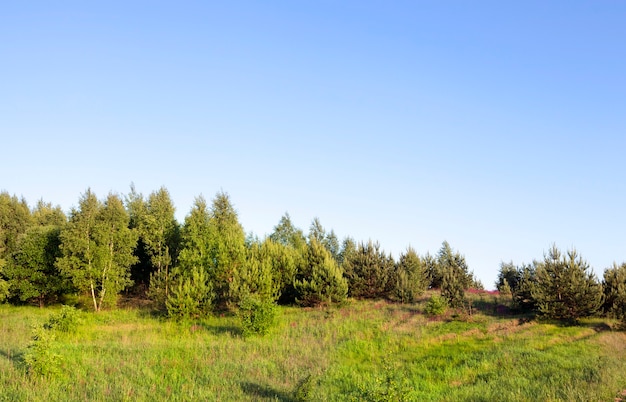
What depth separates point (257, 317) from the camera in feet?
92.4

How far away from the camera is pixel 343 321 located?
3155cm

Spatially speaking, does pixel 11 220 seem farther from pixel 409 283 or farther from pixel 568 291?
pixel 568 291

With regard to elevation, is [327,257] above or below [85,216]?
below

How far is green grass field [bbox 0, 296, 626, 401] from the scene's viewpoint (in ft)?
51.4

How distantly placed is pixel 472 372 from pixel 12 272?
46347 mm

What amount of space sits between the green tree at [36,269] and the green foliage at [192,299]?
16.9 metres

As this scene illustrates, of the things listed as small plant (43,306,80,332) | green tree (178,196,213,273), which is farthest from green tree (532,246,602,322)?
small plant (43,306,80,332)

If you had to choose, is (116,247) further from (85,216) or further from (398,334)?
(398,334)

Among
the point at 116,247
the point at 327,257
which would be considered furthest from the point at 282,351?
the point at 116,247

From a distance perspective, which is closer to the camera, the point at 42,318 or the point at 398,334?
the point at 398,334

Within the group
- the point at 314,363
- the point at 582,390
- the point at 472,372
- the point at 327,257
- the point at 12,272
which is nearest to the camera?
the point at 582,390

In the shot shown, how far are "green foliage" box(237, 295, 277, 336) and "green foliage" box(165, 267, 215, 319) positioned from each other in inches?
296

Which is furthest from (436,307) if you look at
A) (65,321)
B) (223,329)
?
(65,321)

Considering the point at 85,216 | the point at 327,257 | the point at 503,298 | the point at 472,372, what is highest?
the point at 85,216
